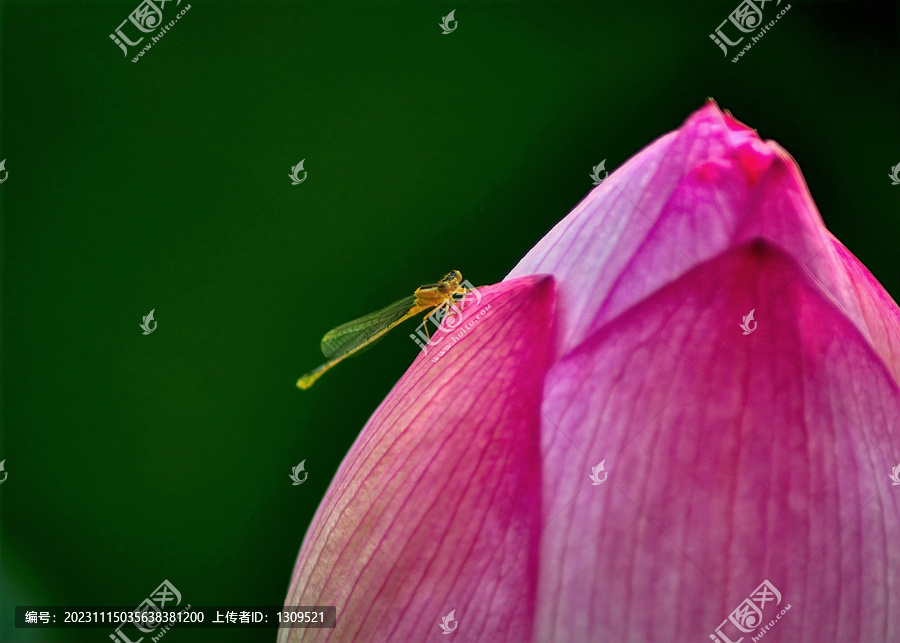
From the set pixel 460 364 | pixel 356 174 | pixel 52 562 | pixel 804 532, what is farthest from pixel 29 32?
pixel 804 532

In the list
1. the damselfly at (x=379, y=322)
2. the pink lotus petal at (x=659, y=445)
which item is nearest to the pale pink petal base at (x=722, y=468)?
the pink lotus petal at (x=659, y=445)

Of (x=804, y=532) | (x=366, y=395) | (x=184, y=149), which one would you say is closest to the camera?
(x=804, y=532)

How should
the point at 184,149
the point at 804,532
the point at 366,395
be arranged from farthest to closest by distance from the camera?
1. the point at 184,149
2. the point at 366,395
3. the point at 804,532

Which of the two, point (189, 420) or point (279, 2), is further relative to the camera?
point (279, 2)

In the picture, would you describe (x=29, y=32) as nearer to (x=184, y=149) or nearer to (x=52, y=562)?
(x=184, y=149)

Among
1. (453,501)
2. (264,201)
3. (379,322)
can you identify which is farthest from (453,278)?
(453,501)

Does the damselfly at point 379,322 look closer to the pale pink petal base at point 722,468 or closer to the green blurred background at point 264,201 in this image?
the green blurred background at point 264,201

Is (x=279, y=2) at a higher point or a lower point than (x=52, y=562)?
higher
